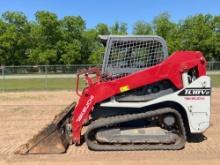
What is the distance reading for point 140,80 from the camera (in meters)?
8.93

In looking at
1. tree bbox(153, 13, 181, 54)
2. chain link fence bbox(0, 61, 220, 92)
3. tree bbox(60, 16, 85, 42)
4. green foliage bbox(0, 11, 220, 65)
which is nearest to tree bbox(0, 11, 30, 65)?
green foliage bbox(0, 11, 220, 65)

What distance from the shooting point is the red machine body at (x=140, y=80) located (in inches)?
350

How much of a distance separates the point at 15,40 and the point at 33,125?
47.3m

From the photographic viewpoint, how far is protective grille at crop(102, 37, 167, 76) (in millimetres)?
9219

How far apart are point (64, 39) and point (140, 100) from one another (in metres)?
48.2

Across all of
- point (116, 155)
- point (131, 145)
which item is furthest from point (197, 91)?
point (116, 155)

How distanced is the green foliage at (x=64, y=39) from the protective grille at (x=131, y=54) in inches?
1743

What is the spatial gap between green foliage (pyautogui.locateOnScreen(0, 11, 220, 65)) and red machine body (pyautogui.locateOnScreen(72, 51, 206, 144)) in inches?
1752

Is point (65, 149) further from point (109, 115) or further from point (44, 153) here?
point (109, 115)

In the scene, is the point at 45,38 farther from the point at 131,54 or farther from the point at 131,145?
the point at 131,145

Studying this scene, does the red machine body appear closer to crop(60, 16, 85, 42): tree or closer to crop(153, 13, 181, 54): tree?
crop(153, 13, 181, 54): tree

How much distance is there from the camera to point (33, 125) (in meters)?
12.4

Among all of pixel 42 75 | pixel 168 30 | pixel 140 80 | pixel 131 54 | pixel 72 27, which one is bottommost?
pixel 42 75

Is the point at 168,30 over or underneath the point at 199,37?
over
